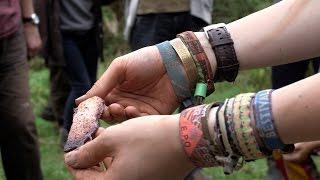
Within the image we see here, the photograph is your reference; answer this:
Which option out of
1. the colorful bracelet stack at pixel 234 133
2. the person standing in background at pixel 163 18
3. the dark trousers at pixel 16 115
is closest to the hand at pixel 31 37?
the dark trousers at pixel 16 115

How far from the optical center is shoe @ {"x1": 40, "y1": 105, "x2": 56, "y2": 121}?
6.21 metres

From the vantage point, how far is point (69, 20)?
4930mm

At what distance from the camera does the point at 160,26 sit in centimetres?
401

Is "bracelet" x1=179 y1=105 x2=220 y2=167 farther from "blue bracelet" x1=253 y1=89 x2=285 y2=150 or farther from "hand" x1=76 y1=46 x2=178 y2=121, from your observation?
"hand" x1=76 y1=46 x2=178 y2=121

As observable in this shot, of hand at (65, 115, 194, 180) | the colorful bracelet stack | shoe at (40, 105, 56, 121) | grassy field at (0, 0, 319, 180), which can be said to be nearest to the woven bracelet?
the colorful bracelet stack

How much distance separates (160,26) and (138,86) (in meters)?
1.78

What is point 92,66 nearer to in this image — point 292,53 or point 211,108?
point 292,53

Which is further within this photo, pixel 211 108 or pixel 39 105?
pixel 39 105

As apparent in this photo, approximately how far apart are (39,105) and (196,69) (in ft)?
16.2

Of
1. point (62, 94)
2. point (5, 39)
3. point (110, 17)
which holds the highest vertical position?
point (5, 39)

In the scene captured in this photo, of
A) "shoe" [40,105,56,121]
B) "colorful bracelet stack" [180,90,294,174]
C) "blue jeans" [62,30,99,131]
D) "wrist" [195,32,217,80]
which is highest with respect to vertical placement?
"colorful bracelet stack" [180,90,294,174]

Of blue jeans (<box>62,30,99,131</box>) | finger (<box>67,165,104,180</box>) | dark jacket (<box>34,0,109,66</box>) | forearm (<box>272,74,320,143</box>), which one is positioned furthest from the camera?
blue jeans (<box>62,30,99,131</box>)

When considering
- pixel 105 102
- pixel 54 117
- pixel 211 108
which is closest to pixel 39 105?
pixel 54 117

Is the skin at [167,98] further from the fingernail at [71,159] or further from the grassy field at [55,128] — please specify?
the grassy field at [55,128]
